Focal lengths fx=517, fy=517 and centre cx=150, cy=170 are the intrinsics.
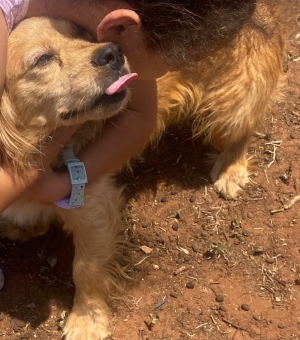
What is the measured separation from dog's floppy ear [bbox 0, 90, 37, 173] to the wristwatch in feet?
0.68

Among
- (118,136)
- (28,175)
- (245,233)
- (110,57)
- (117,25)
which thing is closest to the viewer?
(117,25)

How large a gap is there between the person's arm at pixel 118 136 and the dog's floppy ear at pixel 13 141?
0.19 m

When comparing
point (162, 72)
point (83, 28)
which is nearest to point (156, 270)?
point (162, 72)

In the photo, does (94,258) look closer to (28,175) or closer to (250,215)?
(28,175)

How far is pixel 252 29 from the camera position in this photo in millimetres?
1762

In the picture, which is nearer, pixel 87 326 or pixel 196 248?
pixel 87 326

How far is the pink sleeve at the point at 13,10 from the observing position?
1775 mm

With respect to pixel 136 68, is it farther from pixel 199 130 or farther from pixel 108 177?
pixel 199 130

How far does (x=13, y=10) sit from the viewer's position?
183cm

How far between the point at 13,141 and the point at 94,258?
31.4 inches

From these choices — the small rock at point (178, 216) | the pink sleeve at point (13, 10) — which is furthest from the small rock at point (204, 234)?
the pink sleeve at point (13, 10)

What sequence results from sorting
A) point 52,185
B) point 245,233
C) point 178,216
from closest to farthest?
1. point 52,185
2. point 245,233
3. point 178,216

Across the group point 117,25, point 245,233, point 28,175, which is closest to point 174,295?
point 245,233

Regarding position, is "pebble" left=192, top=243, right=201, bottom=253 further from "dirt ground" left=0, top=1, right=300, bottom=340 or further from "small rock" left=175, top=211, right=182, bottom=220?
"small rock" left=175, top=211, right=182, bottom=220
